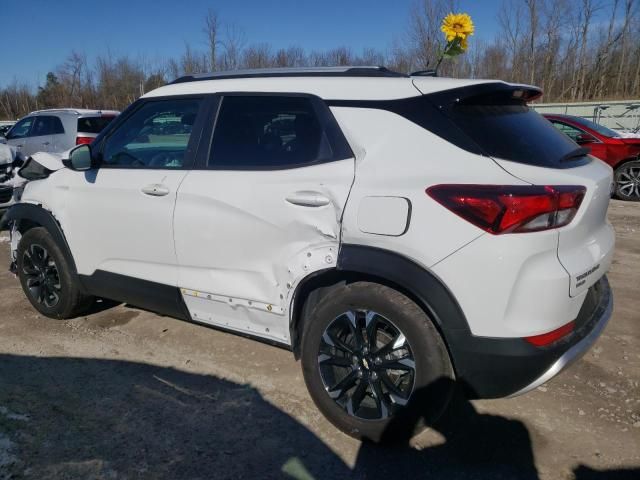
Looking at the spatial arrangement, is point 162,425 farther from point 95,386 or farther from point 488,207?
point 488,207

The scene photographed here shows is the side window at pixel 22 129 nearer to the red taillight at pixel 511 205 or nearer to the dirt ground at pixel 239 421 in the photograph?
the dirt ground at pixel 239 421

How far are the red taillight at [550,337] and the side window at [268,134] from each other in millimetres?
1274

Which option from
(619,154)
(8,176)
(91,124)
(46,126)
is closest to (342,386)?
(8,176)

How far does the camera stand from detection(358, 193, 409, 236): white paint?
2383 millimetres

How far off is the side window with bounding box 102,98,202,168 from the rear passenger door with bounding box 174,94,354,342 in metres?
0.29

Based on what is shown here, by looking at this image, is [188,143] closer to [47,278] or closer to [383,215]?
[383,215]

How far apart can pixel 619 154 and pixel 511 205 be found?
911cm

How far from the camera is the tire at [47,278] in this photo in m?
3.99

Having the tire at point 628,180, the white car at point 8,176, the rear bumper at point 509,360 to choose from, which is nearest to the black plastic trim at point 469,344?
the rear bumper at point 509,360

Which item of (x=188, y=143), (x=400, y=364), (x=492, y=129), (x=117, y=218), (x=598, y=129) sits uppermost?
(x=492, y=129)

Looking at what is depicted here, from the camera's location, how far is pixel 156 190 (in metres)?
3.25

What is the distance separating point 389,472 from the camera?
250cm

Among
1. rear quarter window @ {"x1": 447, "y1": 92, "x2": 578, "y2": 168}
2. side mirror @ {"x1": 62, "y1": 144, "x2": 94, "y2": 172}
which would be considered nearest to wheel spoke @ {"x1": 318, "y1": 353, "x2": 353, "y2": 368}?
rear quarter window @ {"x1": 447, "y1": 92, "x2": 578, "y2": 168}

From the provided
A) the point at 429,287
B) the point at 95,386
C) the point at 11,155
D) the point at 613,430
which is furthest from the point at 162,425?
the point at 11,155
